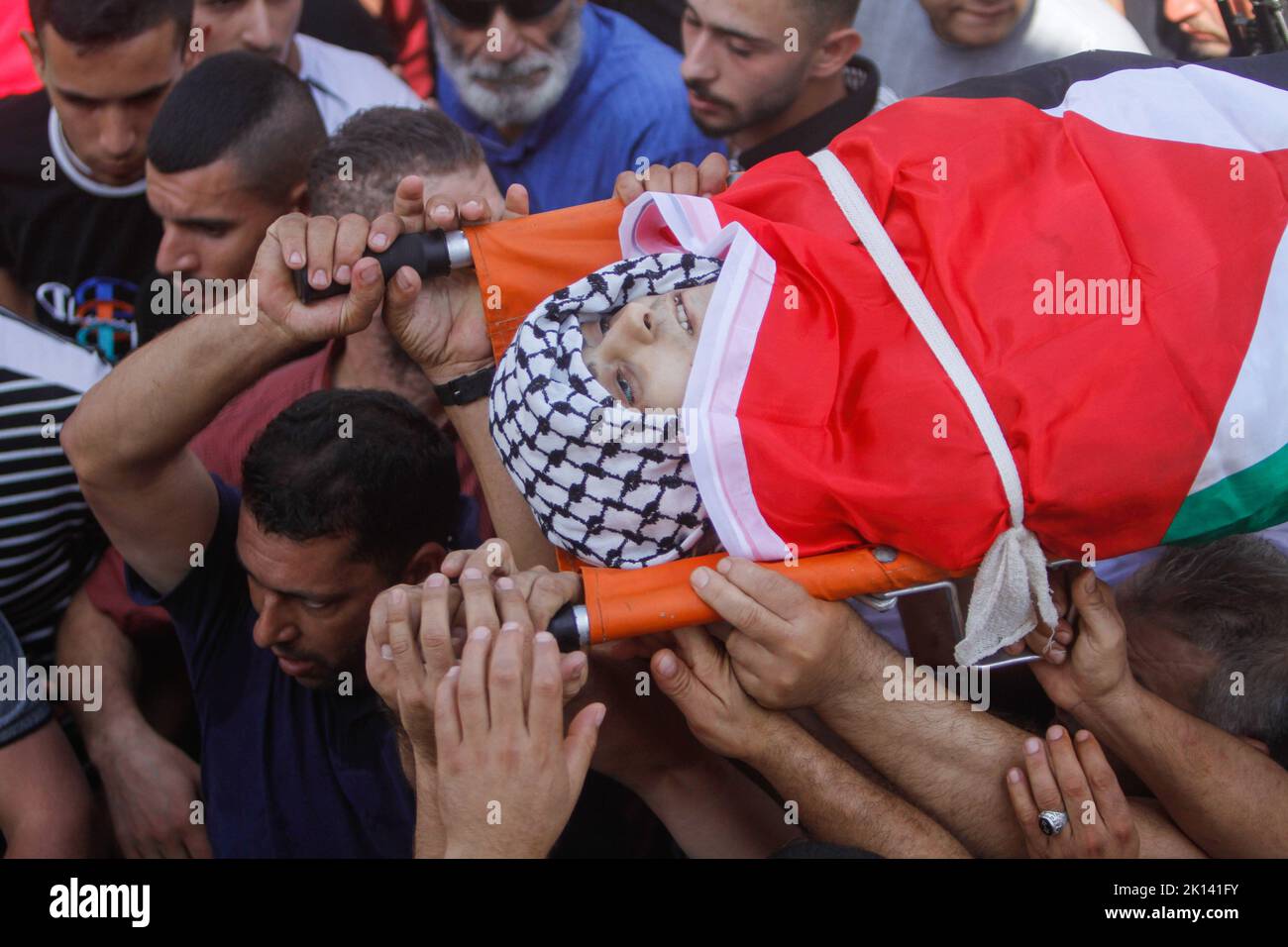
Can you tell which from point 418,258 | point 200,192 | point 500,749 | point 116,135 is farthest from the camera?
point 116,135

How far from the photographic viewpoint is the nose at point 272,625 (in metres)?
2.14

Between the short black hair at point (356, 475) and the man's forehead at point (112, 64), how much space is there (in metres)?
1.16

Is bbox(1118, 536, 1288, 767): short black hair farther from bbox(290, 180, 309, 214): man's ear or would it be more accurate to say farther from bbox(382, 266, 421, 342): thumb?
bbox(290, 180, 309, 214): man's ear

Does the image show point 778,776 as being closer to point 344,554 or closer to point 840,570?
point 840,570

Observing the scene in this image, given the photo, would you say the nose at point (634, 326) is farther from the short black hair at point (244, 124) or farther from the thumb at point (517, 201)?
the short black hair at point (244, 124)

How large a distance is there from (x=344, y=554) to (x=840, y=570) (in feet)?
3.26

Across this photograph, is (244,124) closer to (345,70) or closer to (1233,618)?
(345,70)

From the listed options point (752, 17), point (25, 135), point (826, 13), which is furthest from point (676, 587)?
point (25, 135)

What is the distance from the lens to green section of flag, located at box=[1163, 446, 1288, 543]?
167 cm

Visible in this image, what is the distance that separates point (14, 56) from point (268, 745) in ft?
6.97

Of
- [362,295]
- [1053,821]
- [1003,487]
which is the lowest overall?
[1053,821]

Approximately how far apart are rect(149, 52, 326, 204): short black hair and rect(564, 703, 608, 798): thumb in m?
1.70

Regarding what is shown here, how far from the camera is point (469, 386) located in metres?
2.07

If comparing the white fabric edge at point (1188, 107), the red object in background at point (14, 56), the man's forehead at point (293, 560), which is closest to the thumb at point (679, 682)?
the man's forehead at point (293, 560)
